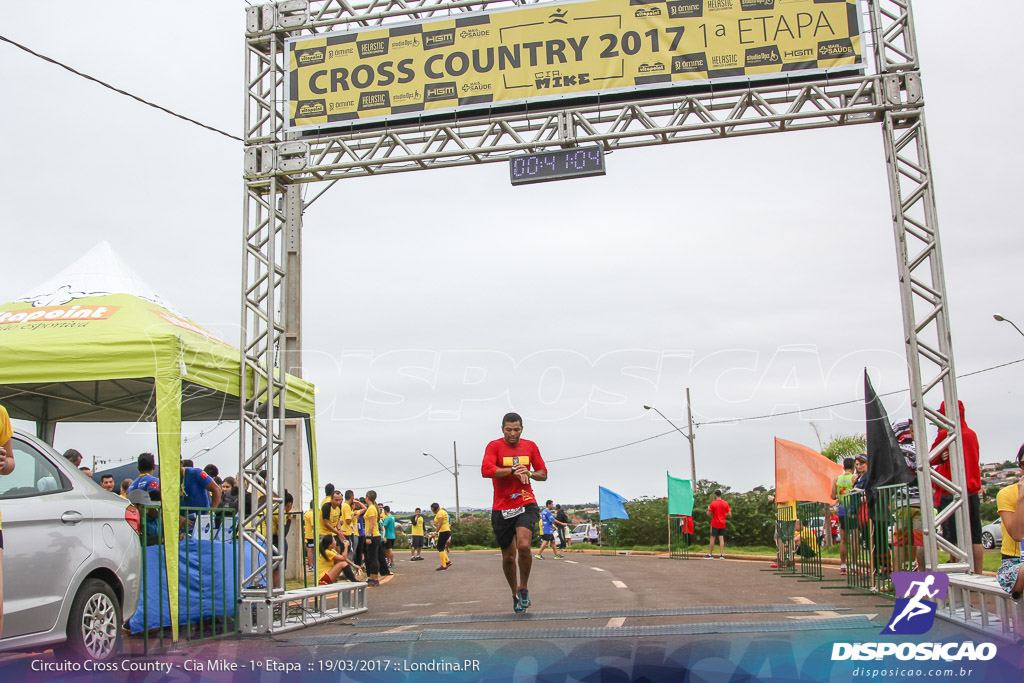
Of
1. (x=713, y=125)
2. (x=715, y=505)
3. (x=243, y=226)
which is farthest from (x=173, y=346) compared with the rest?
(x=715, y=505)

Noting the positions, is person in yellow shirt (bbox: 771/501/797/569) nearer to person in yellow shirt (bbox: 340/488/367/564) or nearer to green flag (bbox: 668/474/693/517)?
green flag (bbox: 668/474/693/517)

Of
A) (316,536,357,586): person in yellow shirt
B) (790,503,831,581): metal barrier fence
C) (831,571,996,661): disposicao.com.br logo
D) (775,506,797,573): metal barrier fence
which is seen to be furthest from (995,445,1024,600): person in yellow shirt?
(316,536,357,586): person in yellow shirt

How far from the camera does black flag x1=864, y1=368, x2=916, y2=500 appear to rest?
10.9m

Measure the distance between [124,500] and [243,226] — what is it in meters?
4.44

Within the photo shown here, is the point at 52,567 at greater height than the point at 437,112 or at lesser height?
lesser

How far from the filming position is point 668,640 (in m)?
7.47

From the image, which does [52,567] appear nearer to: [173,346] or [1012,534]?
[173,346]

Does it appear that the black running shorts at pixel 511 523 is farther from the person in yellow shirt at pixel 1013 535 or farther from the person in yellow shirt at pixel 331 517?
the person in yellow shirt at pixel 331 517

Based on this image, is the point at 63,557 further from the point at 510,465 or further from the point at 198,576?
the point at 510,465

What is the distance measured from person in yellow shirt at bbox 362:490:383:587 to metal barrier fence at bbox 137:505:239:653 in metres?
7.58

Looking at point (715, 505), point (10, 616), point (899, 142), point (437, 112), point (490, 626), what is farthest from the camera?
point (715, 505)

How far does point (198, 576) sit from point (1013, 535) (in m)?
7.60

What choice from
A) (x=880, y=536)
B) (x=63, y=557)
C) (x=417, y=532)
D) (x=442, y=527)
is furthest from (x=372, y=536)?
(x=63, y=557)

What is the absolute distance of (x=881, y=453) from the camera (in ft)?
36.7
